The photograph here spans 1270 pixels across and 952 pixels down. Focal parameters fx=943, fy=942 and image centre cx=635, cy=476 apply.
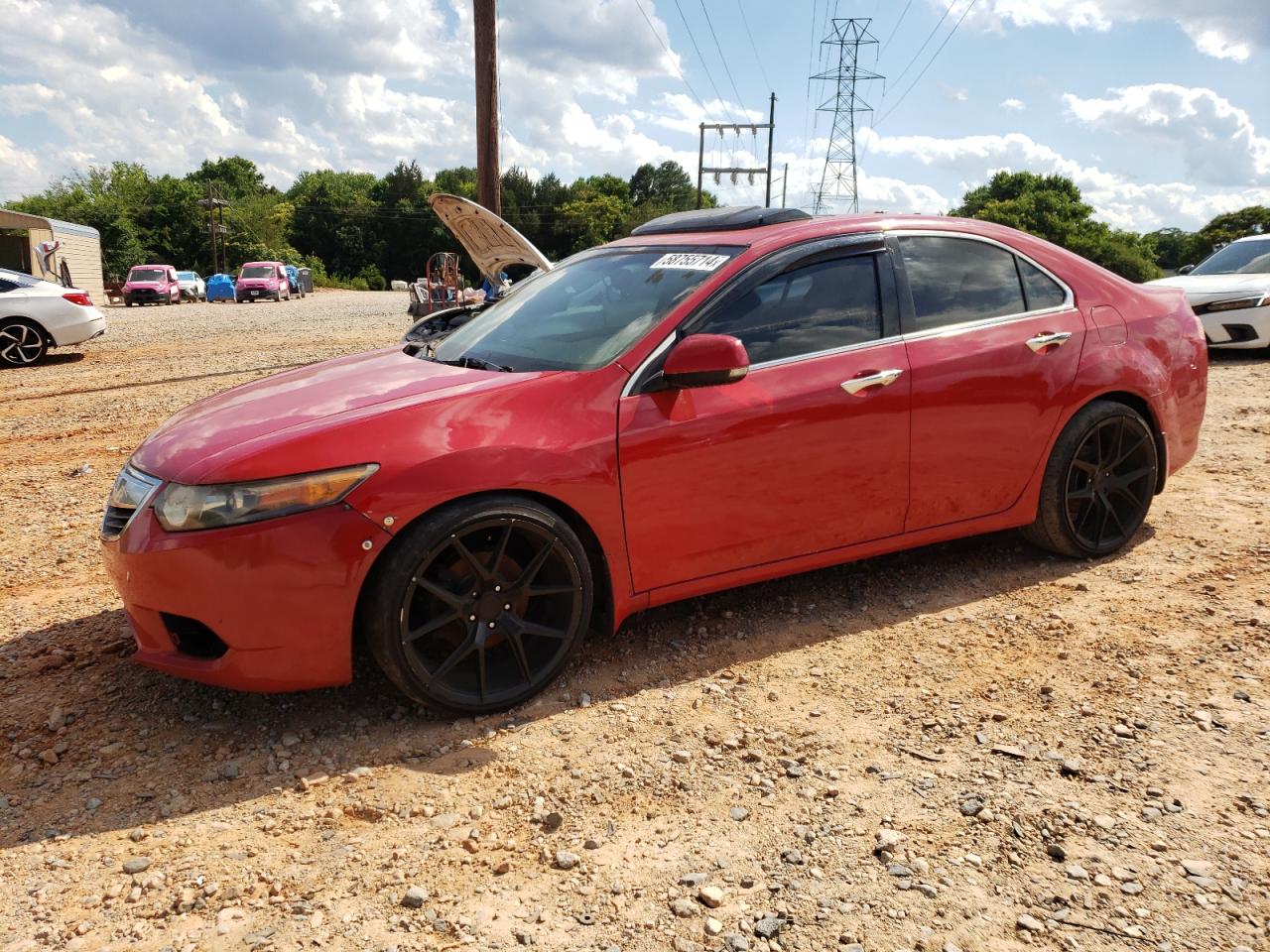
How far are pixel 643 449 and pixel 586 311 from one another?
820mm

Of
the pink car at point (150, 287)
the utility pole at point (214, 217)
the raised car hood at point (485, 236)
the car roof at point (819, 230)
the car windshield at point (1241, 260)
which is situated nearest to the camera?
the car roof at point (819, 230)

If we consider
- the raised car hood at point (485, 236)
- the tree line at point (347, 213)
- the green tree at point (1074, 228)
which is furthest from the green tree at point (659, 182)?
the raised car hood at point (485, 236)

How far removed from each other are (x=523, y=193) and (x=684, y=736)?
96968mm

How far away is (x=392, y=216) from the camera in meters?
95.2

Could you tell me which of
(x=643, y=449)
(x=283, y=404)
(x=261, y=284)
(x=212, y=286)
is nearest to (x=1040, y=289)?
(x=643, y=449)

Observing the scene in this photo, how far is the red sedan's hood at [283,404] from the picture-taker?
304 cm

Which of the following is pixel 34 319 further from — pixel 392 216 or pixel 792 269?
pixel 392 216

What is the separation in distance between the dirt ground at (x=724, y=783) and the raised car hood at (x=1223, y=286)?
7.85 m

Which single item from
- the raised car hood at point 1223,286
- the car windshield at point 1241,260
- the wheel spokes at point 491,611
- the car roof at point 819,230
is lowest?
the wheel spokes at point 491,611

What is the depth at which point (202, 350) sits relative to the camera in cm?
1543

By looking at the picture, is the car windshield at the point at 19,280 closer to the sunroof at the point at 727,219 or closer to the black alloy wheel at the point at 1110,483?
the sunroof at the point at 727,219

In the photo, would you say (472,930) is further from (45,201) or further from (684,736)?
(45,201)

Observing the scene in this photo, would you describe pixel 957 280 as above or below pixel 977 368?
above

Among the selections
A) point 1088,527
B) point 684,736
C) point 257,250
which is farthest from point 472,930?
point 257,250
